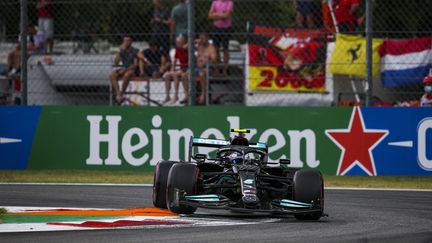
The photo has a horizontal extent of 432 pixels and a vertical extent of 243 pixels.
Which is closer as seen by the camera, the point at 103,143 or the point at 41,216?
the point at 41,216

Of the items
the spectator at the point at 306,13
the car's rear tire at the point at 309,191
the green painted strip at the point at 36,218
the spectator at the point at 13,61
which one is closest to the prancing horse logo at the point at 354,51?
the spectator at the point at 306,13

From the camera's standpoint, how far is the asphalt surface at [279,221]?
8.84 meters

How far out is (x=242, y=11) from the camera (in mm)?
24031

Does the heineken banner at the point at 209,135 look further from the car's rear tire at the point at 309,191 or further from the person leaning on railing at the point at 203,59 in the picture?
the car's rear tire at the point at 309,191

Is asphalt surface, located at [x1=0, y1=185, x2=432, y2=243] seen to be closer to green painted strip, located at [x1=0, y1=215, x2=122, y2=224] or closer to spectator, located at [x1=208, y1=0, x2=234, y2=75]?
green painted strip, located at [x1=0, y1=215, x2=122, y2=224]

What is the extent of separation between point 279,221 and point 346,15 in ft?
29.3

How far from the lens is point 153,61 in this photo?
65.4ft

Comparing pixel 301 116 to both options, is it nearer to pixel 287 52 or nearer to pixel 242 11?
pixel 287 52

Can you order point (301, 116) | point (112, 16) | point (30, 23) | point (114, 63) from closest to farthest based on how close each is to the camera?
point (301, 116)
point (114, 63)
point (30, 23)
point (112, 16)

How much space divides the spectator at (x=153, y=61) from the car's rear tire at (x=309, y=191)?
29.1 ft

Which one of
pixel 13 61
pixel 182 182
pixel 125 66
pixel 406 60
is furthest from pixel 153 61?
pixel 182 182

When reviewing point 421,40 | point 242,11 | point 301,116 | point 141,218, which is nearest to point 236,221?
point 141,218

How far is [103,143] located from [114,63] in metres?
2.87

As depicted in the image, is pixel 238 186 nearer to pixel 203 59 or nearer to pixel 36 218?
pixel 36 218
